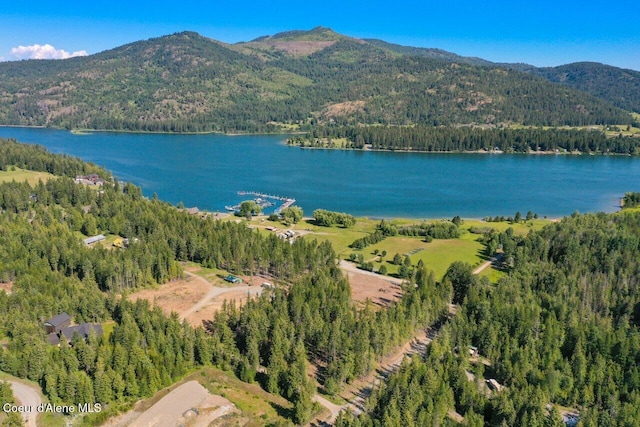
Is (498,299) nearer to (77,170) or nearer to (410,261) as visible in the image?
(410,261)

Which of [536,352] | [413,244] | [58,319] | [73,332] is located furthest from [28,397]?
[413,244]

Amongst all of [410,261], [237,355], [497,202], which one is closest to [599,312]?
[410,261]

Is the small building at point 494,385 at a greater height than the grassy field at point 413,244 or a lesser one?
lesser

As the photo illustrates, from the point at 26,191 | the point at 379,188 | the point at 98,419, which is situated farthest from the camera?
the point at 379,188

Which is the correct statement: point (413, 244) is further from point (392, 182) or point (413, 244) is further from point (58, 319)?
point (392, 182)

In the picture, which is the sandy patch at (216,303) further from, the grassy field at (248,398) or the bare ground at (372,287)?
the bare ground at (372,287)

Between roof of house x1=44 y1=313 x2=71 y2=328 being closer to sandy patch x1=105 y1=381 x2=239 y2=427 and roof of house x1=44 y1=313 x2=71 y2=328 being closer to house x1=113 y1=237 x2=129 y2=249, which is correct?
sandy patch x1=105 y1=381 x2=239 y2=427

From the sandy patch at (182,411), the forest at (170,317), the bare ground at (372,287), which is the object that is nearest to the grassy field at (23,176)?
the forest at (170,317)
